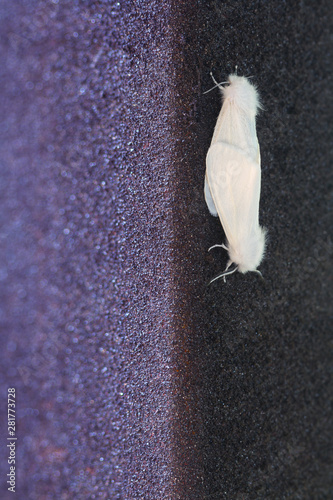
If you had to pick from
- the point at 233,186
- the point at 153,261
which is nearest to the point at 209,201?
the point at 233,186

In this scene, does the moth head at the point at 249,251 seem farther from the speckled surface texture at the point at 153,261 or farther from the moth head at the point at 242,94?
the moth head at the point at 242,94

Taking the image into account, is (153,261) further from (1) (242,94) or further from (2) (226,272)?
(1) (242,94)

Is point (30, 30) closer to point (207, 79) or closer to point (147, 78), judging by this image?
point (147, 78)

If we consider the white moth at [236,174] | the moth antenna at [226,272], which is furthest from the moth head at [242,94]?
the moth antenna at [226,272]

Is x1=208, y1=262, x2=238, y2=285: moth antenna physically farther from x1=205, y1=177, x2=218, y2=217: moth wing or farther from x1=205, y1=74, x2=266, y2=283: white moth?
x1=205, y1=177, x2=218, y2=217: moth wing

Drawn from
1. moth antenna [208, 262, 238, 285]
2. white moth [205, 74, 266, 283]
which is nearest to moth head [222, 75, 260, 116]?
white moth [205, 74, 266, 283]
